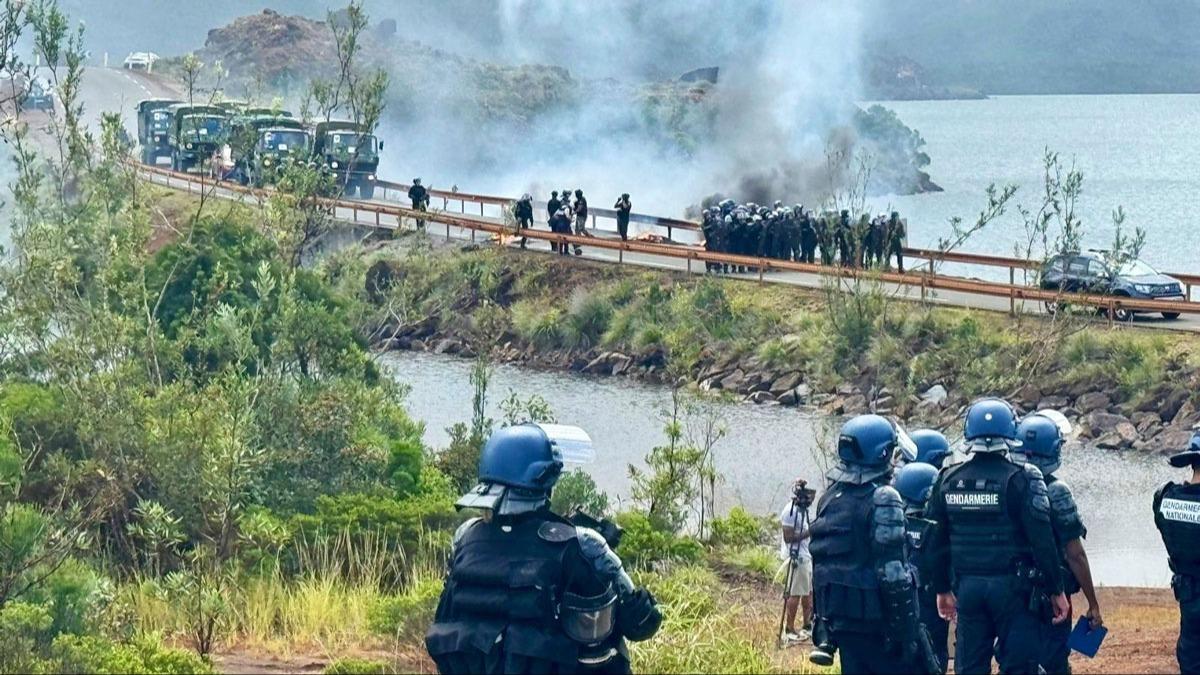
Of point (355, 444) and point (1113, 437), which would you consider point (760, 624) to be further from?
point (1113, 437)

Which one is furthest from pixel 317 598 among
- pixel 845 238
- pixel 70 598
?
pixel 845 238

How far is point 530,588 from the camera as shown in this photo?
786 cm

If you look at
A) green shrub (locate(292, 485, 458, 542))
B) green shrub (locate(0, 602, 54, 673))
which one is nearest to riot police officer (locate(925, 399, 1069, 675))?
green shrub (locate(0, 602, 54, 673))

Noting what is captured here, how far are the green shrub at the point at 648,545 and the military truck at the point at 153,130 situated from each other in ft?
143

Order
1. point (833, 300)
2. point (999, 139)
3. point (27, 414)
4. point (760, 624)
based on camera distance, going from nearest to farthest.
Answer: point (760, 624) → point (27, 414) → point (833, 300) → point (999, 139)

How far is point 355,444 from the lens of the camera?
55.6 feet

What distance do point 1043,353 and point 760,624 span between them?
16196 millimetres

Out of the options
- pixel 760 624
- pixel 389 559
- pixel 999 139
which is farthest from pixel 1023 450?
pixel 999 139

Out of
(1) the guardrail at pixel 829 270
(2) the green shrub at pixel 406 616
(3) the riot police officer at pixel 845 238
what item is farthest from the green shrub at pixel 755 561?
(3) the riot police officer at pixel 845 238

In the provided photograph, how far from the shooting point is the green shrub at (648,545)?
15.2 meters

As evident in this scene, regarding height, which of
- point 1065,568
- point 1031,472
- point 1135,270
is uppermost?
point 1135,270

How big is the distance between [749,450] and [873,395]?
2.10 meters

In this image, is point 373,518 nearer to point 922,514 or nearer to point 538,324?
point 922,514

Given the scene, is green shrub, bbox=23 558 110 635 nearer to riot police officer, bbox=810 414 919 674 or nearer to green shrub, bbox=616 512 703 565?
green shrub, bbox=616 512 703 565
